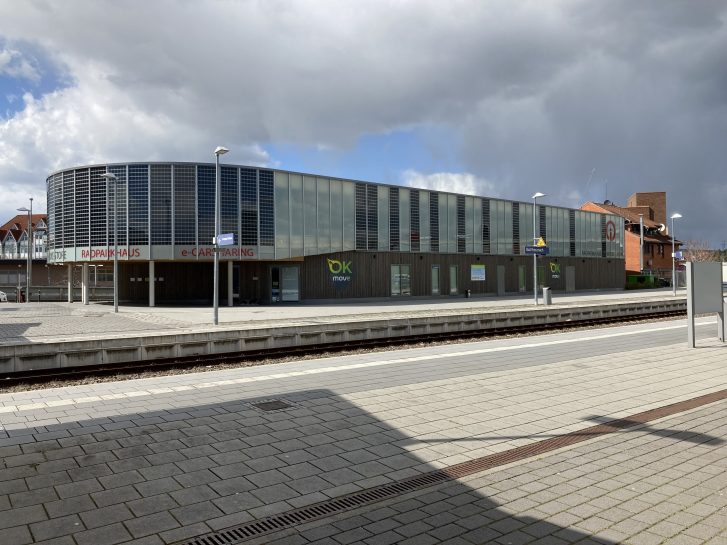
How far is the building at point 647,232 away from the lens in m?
79.8

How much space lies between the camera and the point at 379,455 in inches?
235

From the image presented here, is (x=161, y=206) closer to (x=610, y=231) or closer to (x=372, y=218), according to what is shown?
(x=372, y=218)

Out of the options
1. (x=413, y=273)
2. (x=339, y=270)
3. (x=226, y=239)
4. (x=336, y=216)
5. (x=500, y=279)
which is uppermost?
(x=336, y=216)

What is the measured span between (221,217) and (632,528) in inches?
1350

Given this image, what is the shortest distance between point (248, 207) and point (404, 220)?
44.2 ft

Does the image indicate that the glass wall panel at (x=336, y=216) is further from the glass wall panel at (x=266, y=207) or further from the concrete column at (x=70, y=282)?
the concrete column at (x=70, y=282)

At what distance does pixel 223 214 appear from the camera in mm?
36188

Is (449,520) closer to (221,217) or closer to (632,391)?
(632,391)

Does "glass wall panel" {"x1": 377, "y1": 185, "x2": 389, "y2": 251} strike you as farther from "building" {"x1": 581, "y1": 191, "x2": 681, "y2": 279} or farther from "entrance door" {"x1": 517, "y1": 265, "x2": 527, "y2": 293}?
"building" {"x1": 581, "y1": 191, "x2": 681, "y2": 279}

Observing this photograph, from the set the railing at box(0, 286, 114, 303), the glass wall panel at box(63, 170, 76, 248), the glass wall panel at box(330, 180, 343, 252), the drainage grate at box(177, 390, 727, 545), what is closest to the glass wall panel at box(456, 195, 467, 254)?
the glass wall panel at box(330, 180, 343, 252)

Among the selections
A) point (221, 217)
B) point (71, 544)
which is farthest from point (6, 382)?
point (221, 217)

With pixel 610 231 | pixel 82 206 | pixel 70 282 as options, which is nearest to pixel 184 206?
pixel 82 206

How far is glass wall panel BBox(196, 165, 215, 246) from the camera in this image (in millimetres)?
35812

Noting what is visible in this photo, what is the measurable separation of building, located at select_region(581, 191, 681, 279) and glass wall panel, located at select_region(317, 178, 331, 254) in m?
49.2
